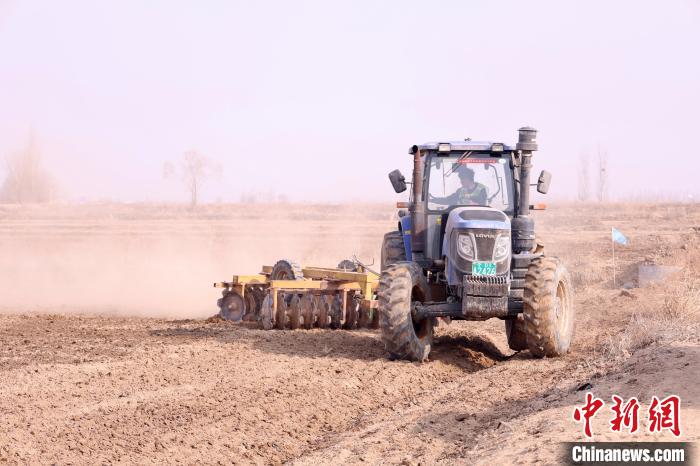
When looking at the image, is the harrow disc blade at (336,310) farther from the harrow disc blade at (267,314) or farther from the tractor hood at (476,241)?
the tractor hood at (476,241)

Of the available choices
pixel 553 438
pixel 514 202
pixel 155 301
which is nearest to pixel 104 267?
pixel 155 301

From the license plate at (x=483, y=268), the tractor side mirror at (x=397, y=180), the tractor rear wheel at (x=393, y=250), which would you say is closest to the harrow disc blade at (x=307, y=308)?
the tractor rear wheel at (x=393, y=250)

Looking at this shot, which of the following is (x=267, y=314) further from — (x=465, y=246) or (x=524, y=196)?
(x=524, y=196)

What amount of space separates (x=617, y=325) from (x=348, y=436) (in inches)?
327

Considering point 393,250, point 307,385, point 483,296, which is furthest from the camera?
point 393,250

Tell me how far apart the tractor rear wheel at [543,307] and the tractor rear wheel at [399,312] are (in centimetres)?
136

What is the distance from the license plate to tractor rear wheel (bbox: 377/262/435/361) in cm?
78

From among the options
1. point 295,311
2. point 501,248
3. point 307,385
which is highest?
point 501,248

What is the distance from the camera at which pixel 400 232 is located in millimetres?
13195

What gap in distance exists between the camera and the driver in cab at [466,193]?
40.7 ft

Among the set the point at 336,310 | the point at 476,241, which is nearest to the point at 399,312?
the point at 476,241

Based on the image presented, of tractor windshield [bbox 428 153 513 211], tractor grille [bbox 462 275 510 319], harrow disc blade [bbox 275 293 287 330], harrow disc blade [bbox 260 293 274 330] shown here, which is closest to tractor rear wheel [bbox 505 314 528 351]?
tractor grille [bbox 462 275 510 319]

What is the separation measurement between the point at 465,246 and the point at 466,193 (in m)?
1.12

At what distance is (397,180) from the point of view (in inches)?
481
